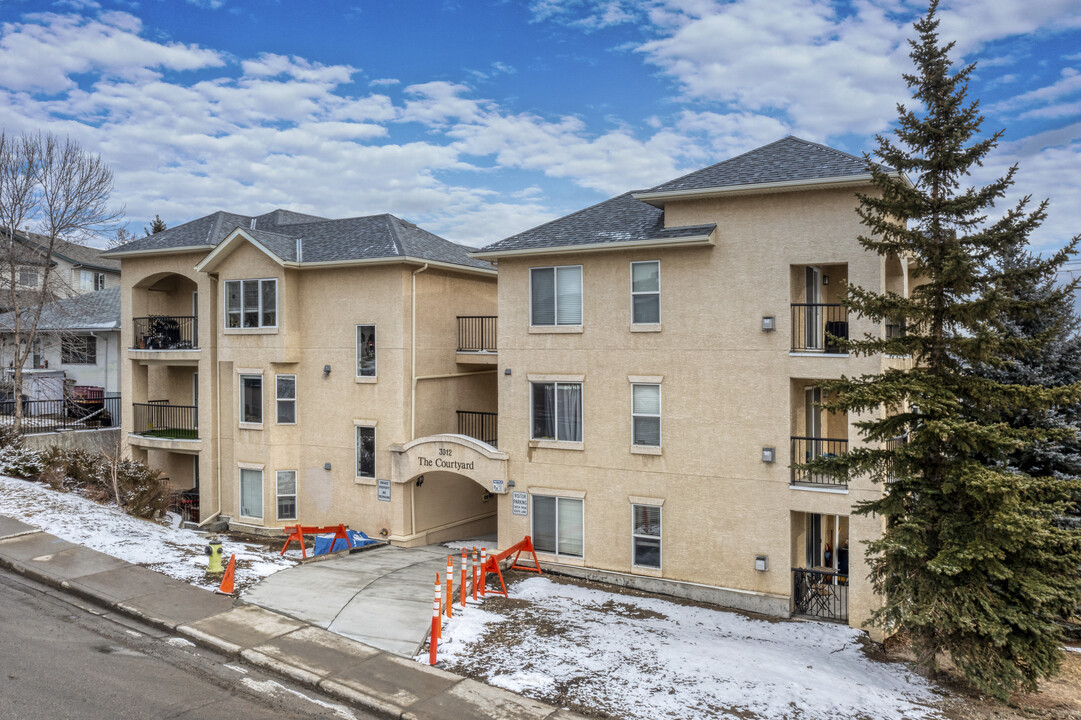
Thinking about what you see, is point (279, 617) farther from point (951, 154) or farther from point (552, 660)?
point (951, 154)

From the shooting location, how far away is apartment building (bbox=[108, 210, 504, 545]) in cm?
1988

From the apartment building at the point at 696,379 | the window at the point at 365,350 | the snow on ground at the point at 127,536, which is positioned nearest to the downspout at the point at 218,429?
the snow on ground at the point at 127,536

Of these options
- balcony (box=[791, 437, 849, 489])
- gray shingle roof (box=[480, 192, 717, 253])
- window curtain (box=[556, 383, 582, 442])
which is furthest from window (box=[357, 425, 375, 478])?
balcony (box=[791, 437, 849, 489])

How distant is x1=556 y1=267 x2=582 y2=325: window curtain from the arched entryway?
3.83m

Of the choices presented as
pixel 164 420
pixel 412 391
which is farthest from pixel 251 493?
pixel 164 420

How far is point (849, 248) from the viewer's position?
14.2 meters

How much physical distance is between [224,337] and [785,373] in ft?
53.2

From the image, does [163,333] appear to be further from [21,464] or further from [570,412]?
[570,412]

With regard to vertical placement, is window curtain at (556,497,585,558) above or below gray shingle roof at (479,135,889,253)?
below

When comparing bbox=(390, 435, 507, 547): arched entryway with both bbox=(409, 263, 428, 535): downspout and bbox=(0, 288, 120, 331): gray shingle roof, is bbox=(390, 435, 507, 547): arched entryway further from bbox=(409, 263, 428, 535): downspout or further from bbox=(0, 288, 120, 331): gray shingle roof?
bbox=(0, 288, 120, 331): gray shingle roof

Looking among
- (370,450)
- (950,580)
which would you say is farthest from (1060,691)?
(370,450)

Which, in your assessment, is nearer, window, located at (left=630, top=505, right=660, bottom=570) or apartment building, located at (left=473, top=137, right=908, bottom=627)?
apartment building, located at (left=473, top=137, right=908, bottom=627)

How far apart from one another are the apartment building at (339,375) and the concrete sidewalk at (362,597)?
3298 millimetres

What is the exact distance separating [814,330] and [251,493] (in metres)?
16.6
